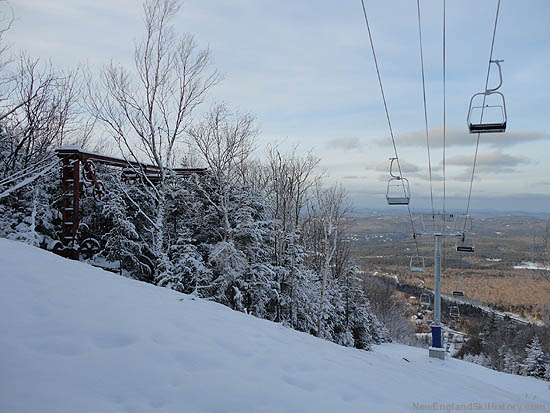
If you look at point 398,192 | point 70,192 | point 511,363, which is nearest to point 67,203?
point 70,192

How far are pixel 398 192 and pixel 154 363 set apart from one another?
916cm

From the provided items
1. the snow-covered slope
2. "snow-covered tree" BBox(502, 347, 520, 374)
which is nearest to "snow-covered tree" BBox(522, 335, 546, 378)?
"snow-covered tree" BBox(502, 347, 520, 374)

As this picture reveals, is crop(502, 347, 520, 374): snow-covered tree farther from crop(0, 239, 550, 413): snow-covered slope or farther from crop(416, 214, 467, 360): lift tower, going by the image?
crop(0, 239, 550, 413): snow-covered slope

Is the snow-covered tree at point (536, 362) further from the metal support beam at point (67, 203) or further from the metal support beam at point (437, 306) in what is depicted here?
the metal support beam at point (67, 203)

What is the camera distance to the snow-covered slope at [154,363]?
Result: 2.34 metres

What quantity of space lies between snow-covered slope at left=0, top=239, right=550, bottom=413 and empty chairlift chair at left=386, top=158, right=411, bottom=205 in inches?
236

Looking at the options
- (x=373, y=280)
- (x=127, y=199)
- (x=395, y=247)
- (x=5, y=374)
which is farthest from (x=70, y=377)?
(x=395, y=247)

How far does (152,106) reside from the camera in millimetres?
13016

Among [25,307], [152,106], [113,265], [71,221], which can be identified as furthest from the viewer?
[152,106]

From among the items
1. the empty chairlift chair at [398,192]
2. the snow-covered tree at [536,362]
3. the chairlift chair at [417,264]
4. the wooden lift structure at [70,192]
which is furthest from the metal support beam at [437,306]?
the snow-covered tree at [536,362]

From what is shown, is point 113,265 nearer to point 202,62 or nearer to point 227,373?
point 202,62

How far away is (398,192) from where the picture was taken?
415 inches

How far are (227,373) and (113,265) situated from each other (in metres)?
10.2

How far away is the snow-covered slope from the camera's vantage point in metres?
2.34
